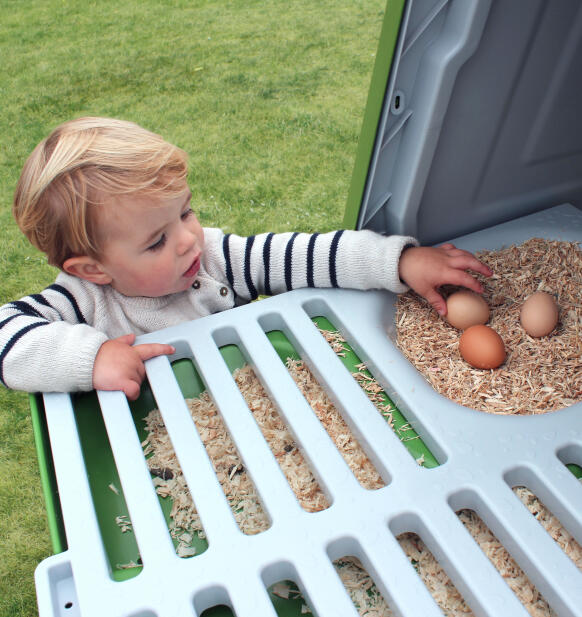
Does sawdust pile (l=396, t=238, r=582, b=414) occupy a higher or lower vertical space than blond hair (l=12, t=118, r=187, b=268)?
lower

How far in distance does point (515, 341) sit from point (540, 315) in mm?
57

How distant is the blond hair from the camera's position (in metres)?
0.92

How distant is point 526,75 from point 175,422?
76 cm

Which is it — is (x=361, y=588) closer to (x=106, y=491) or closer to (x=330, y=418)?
(x=330, y=418)

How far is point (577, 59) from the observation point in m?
1.05

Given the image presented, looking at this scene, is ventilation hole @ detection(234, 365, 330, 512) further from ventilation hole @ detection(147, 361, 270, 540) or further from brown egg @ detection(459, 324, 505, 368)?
brown egg @ detection(459, 324, 505, 368)

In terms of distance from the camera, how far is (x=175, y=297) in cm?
113

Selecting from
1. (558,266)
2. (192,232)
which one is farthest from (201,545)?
(558,266)

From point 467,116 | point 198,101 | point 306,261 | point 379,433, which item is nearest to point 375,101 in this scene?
point 467,116

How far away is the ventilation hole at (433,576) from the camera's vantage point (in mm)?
737

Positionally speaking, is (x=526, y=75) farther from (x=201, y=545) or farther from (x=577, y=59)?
(x=201, y=545)

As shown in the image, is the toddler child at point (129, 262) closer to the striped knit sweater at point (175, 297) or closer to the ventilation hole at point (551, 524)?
the striped knit sweater at point (175, 297)

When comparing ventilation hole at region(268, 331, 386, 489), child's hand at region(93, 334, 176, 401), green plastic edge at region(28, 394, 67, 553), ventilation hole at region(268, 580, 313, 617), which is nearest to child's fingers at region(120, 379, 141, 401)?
child's hand at region(93, 334, 176, 401)

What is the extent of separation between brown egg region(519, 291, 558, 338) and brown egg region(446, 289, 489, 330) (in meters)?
0.07
